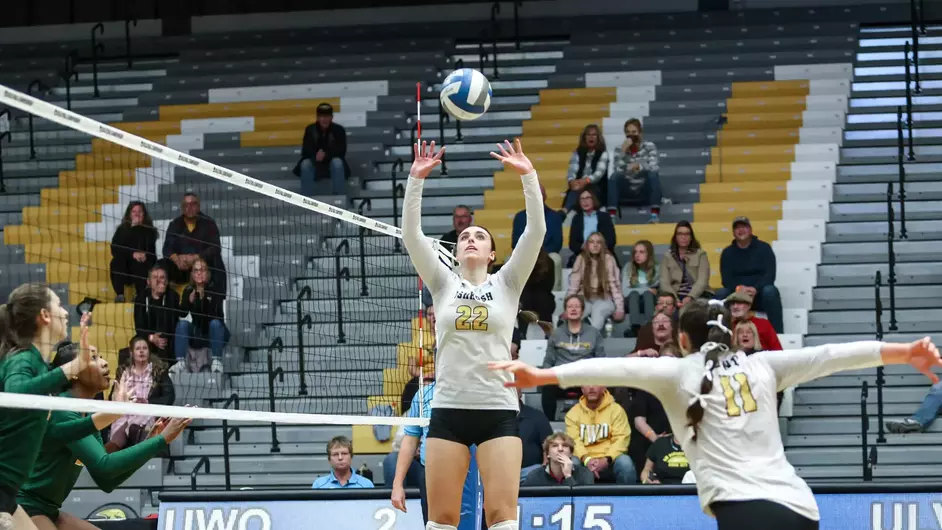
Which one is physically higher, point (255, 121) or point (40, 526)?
A: point (255, 121)

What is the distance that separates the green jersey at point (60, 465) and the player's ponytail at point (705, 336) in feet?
10.1

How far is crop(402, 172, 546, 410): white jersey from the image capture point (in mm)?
7219

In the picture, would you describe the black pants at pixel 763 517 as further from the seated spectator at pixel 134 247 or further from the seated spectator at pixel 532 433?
the seated spectator at pixel 134 247

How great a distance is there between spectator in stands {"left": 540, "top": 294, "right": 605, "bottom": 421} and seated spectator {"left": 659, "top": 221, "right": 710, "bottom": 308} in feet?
3.62

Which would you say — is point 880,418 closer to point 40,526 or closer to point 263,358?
point 263,358

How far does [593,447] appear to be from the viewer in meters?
12.2

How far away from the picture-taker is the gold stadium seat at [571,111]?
18172 mm

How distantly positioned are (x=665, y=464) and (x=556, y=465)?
4.13ft

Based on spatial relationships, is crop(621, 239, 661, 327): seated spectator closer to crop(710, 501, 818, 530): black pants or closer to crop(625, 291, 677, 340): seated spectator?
crop(625, 291, 677, 340): seated spectator

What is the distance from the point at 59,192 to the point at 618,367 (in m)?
13.4

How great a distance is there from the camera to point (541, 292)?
14016mm

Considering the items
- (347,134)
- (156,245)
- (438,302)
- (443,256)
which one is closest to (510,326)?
(438,302)

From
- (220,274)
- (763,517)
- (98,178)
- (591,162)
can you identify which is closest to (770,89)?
(591,162)

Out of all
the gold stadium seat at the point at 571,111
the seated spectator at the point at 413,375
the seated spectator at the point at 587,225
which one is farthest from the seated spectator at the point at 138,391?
the gold stadium seat at the point at 571,111
